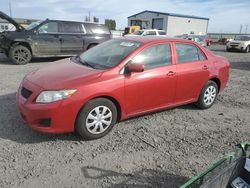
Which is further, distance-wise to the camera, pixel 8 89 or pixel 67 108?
pixel 8 89

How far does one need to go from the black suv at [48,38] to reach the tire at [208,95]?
7.40m

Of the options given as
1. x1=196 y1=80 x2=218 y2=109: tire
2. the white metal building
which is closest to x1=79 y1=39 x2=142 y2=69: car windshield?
x1=196 y1=80 x2=218 y2=109: tire

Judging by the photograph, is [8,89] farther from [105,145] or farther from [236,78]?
[236,78]

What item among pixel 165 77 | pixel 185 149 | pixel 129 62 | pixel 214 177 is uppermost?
pixel 129 62

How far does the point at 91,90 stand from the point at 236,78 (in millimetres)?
6699

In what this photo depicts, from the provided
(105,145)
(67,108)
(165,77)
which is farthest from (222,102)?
(67,108)

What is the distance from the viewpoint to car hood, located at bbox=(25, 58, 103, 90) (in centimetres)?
340

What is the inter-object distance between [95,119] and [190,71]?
210cm

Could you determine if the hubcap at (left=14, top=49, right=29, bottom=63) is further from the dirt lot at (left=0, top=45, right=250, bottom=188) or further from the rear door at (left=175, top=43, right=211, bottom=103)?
the rear door at (left=175, top=43, right=211, bottom=103)

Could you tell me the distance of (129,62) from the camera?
382 centimetres

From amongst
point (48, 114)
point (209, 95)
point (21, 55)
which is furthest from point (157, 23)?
point (48, 114)

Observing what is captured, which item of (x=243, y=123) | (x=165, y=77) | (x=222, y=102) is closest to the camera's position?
(x=165, y=77)

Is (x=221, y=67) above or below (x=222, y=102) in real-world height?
above

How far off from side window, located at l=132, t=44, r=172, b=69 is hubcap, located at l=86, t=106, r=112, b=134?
949mm
